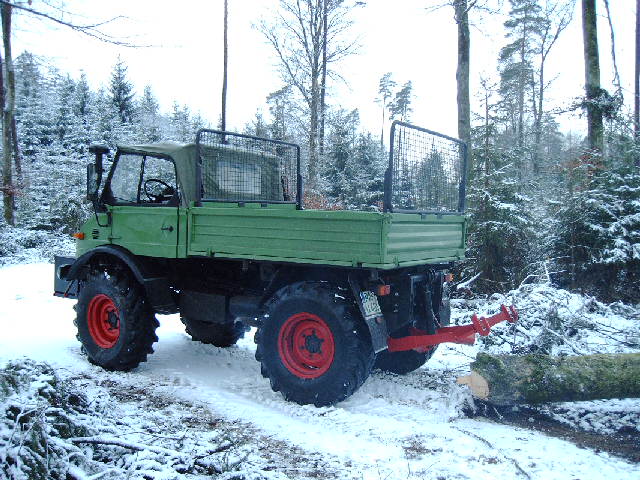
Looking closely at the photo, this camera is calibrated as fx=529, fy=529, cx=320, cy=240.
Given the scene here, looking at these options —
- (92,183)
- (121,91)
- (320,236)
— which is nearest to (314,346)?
(320,236)

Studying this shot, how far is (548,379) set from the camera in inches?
170

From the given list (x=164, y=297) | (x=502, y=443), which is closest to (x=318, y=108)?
(x=164, y=297)

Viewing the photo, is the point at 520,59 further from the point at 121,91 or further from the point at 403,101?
the point at 121,91

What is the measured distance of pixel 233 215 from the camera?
488cm

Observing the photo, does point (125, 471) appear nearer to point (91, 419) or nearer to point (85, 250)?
point (91, 419)

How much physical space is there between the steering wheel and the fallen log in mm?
3519

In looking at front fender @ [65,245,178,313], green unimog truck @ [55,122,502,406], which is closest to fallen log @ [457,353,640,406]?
green unimog truck @ [55,122,502,406]

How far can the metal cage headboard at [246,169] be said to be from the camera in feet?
18.5

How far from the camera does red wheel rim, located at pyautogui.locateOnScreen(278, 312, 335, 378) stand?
181 inches

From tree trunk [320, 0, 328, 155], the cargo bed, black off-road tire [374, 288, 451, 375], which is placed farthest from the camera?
tree trunk [320, 0, 328, 155]

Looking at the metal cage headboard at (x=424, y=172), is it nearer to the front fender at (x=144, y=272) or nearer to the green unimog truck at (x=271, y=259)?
the green unimog truck at (x=271, y=259)

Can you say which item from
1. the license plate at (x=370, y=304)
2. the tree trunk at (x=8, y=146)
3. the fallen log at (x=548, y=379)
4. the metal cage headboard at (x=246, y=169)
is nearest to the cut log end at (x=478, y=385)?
the fallen log at (x=548, y=379)

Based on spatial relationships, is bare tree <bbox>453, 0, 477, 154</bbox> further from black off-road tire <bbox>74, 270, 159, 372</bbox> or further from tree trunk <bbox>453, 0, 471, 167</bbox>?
black off-road tire <bbox>74, 270, 159, 372</bbox>

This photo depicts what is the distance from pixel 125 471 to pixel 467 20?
43.5 ft
